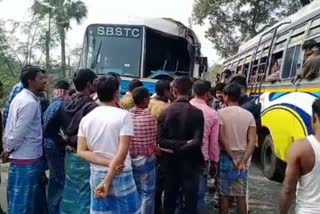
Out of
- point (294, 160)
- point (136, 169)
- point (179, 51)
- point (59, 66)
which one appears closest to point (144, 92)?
point (136, 169)

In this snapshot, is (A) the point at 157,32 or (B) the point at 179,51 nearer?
(A) the point at 157,32

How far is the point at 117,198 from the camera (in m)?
3.34

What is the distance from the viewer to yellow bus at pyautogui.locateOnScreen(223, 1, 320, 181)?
6.40m

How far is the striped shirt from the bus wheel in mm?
3948

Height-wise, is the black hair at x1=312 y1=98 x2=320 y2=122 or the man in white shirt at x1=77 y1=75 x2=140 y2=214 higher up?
the black hair at x1=312 y1=98 x2=320 y2=122

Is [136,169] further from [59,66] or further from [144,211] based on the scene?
[59,66]

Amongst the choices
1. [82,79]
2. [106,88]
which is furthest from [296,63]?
[106,88]

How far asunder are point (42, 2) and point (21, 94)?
17451 millimetres

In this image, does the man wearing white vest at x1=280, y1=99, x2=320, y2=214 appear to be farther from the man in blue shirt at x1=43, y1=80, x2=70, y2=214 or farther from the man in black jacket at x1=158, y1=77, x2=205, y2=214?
the man in blue shirt at x1=43, y1=80, x2=70, y2=214

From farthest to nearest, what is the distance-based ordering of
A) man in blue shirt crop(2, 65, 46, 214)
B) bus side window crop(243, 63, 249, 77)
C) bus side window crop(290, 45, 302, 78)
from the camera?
bus side window crop(243, 63, 249, 77) < bus side window crop(290, 45, 302, 78) < man in blue shirt crop(2, 65, 46, 214)

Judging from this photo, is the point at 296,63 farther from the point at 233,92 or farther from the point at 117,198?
the point at 117,198

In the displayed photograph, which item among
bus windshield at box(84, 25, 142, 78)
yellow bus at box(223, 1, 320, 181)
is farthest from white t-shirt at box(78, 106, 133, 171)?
bus windshield at box(84, 25, 142, 78)

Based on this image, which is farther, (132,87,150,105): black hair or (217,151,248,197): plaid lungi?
(217,151,248,197): plaid lungi

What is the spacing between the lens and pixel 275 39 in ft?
29.6
